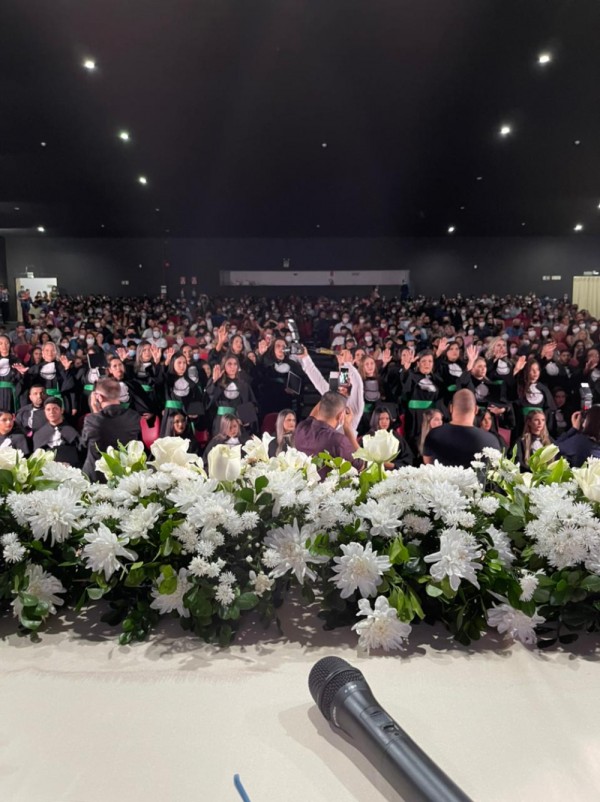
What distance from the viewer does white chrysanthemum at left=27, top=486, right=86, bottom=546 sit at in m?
1.50

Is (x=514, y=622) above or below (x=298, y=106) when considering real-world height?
below

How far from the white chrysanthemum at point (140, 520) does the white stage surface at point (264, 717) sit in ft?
0.87

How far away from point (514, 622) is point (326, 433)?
236 cm

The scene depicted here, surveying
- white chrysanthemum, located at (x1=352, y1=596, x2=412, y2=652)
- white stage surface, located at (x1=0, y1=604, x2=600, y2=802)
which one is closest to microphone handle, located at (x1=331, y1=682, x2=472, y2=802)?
white stage surface, located at (x1=0, y1=604, x2=600, y2=802)

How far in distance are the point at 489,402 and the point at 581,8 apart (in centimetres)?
481

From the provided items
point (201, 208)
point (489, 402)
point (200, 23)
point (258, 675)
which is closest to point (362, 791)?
point (258, 675)

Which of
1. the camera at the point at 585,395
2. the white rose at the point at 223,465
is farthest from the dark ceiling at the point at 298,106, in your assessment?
the white rose at the point at 223,465

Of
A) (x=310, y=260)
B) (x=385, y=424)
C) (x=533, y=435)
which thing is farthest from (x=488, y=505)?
(x=310, y=260)

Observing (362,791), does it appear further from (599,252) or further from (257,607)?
(599,252)

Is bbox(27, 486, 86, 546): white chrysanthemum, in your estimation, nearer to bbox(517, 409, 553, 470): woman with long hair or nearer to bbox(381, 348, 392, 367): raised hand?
bbox(517, 409, 553, 470): woman with long hair

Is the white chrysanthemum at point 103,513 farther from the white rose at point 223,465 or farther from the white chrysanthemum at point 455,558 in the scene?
the white chrysanthemum at point 455,558

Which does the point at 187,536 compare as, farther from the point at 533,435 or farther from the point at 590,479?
the point at 533,435

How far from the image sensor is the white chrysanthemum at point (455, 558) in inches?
55.6

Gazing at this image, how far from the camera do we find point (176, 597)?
1.48 metres
